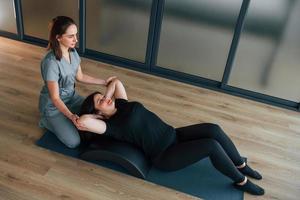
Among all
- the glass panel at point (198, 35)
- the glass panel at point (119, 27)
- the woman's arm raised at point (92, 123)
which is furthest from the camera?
the glass panel at point (119, 27)

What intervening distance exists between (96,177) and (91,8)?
1775 mm

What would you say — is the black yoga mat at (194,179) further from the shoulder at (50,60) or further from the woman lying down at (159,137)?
the shoulder at (50,60)

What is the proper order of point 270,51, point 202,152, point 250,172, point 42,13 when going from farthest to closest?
point 42,13 → point 270,51 → point 250,172 → point 202,152

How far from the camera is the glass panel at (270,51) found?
268 centimetres

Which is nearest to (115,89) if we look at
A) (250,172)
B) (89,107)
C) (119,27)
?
(89,107)

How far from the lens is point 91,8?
125 inches

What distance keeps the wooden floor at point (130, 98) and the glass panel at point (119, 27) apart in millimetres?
202

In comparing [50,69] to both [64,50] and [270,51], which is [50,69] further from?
[270,51]

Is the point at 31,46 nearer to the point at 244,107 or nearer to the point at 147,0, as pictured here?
the point at 147,0

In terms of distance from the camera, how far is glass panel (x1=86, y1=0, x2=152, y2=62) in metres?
3.06

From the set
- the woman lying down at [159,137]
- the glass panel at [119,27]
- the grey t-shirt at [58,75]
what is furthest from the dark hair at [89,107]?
the glass panel at [119,27]

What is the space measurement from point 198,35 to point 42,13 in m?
1.63

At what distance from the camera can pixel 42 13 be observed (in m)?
3.33

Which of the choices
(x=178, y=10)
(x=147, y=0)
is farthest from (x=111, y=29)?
(x=178, y=10)
